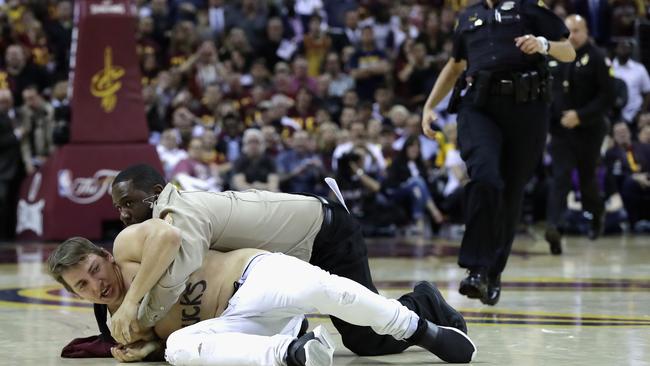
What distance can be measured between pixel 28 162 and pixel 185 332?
949 cm

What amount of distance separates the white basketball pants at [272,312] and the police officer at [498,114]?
198 cm

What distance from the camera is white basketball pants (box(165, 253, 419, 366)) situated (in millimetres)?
4219

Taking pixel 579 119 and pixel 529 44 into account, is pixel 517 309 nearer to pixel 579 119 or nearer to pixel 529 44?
pixel 529 44

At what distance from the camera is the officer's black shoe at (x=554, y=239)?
33.2ft

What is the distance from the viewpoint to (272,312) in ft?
14.5

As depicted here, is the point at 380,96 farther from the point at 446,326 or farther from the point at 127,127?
the point at 446,326

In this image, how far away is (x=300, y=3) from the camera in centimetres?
1792

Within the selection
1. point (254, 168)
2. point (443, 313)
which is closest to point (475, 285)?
point (443, 313)

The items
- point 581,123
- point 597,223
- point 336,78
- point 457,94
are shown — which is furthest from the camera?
point 336,78

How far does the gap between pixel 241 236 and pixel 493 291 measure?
7.33 feet

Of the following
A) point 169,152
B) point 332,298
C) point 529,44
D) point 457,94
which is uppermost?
point 529,44

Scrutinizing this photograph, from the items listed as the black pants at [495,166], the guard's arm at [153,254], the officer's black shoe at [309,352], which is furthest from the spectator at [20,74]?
the officer's black shoe at [309,352]

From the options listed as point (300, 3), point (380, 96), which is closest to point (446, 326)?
point (380, 96)

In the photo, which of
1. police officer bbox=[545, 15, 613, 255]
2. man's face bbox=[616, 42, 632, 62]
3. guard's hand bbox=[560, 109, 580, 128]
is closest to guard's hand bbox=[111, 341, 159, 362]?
police officer bbox=[545, 15, 613, 255]
